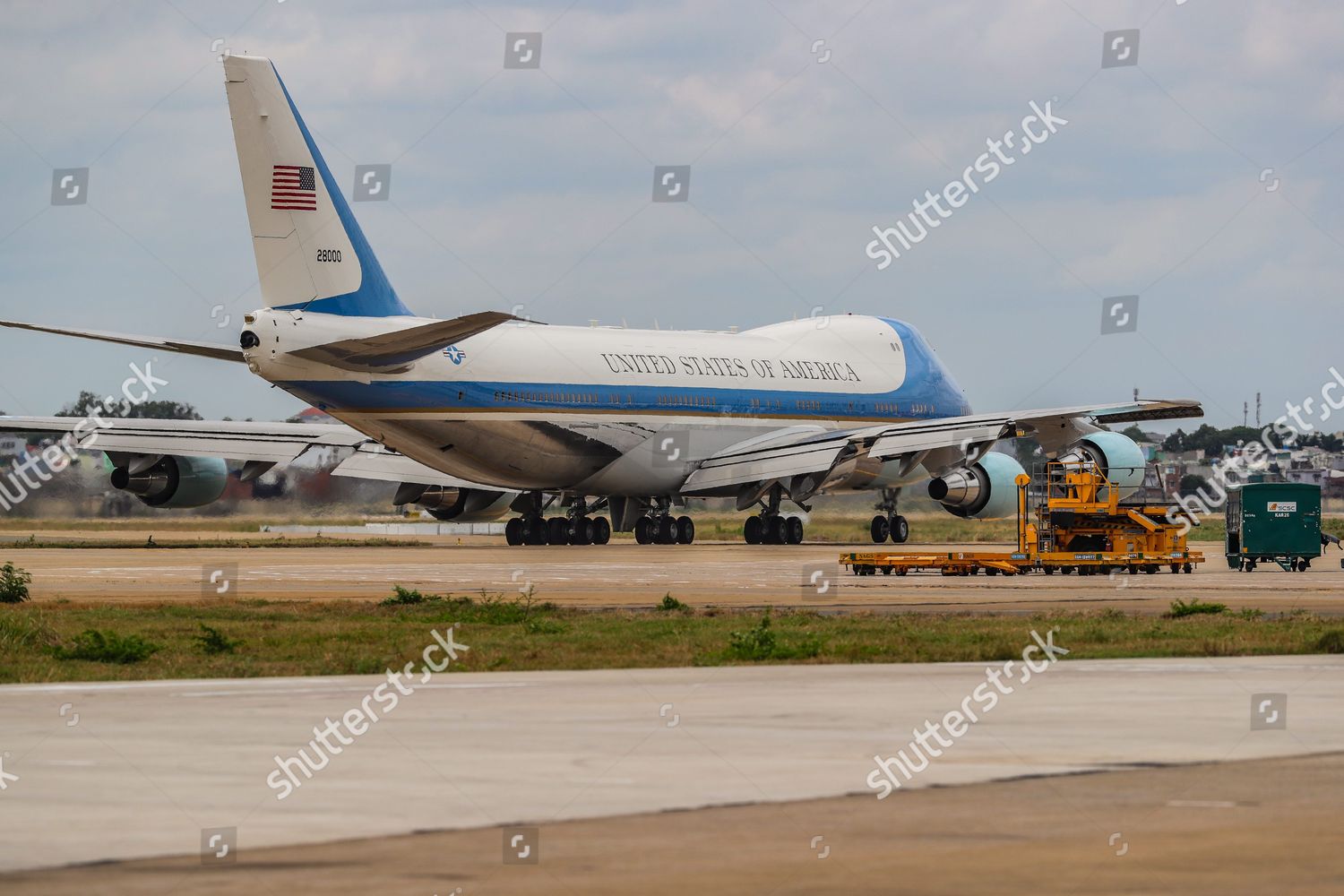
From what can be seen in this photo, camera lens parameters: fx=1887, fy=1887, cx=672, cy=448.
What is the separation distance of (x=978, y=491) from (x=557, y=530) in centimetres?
1091

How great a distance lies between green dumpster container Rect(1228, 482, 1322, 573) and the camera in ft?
123

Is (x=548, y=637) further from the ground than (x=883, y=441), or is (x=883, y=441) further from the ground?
(x=883, y=441)

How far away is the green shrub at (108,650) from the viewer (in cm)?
1664

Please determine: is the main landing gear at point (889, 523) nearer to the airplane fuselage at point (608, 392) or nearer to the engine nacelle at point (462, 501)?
the airplane fuselage at point (608, 392)

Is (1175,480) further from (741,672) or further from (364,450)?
(741,672)

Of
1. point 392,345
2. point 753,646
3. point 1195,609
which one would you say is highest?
point 392,345

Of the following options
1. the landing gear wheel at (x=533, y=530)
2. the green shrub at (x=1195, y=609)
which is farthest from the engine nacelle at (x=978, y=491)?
the green shrub at (x=1195, y=609)

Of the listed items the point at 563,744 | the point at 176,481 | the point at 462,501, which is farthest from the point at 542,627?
the point at 462,501

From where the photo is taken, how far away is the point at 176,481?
4600 cm

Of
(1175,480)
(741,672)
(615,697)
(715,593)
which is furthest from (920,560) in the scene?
(1175,480)

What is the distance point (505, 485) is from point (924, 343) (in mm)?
16911

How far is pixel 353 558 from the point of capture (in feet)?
131

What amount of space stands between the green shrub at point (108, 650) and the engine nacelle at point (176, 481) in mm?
29382

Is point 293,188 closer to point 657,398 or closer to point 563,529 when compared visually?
point 657,398
